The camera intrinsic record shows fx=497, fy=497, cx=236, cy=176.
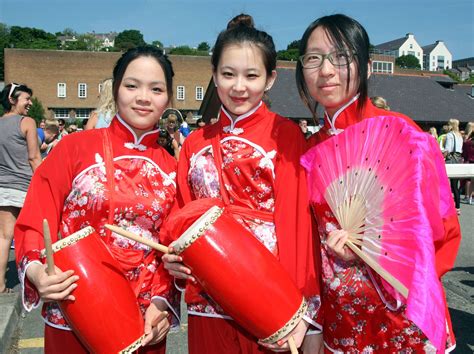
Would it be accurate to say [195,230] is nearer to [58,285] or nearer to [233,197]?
[233,197]

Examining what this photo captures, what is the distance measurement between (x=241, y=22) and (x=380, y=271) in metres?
1.29

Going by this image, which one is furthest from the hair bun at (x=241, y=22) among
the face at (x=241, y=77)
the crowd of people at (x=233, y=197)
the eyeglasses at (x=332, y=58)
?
the eyeglasses at (x=332, y=58)

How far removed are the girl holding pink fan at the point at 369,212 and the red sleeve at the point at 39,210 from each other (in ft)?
3.39

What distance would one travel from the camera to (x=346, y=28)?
2.00 m

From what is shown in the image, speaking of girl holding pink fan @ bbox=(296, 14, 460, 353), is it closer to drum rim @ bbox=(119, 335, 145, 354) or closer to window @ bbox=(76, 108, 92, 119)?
drum rim @ bbox=(119, 335, 145, 354)

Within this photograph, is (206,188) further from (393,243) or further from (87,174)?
(393,243)

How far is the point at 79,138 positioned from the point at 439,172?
1.50 m

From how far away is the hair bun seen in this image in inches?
90.2

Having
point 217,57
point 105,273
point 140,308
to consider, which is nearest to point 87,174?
point 105,273

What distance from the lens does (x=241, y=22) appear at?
7.57 ft

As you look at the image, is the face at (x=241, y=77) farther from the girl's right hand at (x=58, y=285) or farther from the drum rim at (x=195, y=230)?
the girl's right hand at (x=58, y=285)

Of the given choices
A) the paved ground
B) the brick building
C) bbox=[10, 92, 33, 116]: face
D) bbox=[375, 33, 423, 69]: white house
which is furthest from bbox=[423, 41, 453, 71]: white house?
bbox=[10, 92, 33, 116]: face

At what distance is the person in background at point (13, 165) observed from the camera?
5004 millimetres

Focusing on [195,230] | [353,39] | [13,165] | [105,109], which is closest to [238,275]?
[195,230]
